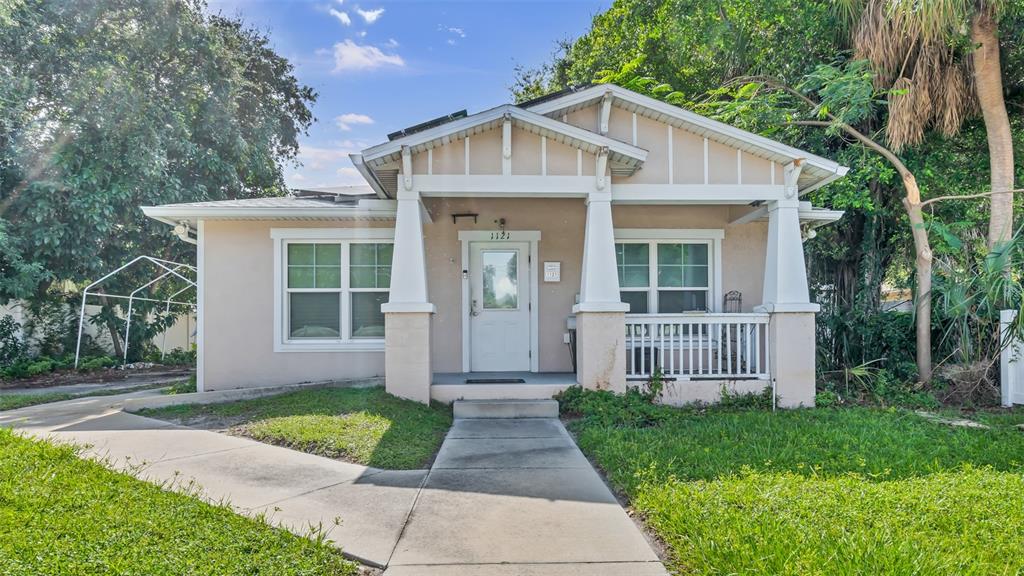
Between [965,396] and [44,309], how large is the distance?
61.4ft

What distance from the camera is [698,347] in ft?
26.5

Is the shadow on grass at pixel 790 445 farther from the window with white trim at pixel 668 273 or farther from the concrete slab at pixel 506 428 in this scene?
the window with white trim at pixel 668 273

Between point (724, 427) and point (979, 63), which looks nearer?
point (724, 427)

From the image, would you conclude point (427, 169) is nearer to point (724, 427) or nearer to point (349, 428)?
point (349, 428)

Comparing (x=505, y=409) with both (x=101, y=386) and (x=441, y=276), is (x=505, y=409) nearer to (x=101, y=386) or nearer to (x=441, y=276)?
(x=441, y=276)

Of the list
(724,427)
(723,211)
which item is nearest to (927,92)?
(723,211)

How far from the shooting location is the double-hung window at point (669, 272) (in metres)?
9.26

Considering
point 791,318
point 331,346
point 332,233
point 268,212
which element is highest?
point 268,212

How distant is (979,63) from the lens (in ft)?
29.4

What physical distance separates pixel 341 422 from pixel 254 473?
4.78ft

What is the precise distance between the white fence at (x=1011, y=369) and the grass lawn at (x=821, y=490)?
2072mm

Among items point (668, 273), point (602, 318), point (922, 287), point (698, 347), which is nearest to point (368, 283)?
point (602, 318)

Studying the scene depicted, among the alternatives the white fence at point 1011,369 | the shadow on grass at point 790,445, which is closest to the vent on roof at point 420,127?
the shadow on grass at point 790,445

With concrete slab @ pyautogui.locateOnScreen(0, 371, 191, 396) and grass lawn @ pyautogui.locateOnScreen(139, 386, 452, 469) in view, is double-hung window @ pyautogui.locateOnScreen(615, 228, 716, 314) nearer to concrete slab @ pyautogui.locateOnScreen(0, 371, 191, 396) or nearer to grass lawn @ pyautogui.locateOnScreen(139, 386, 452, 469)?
grass lawn @ pyautogui.locateOnScreen(139, 386, 452, 469)
